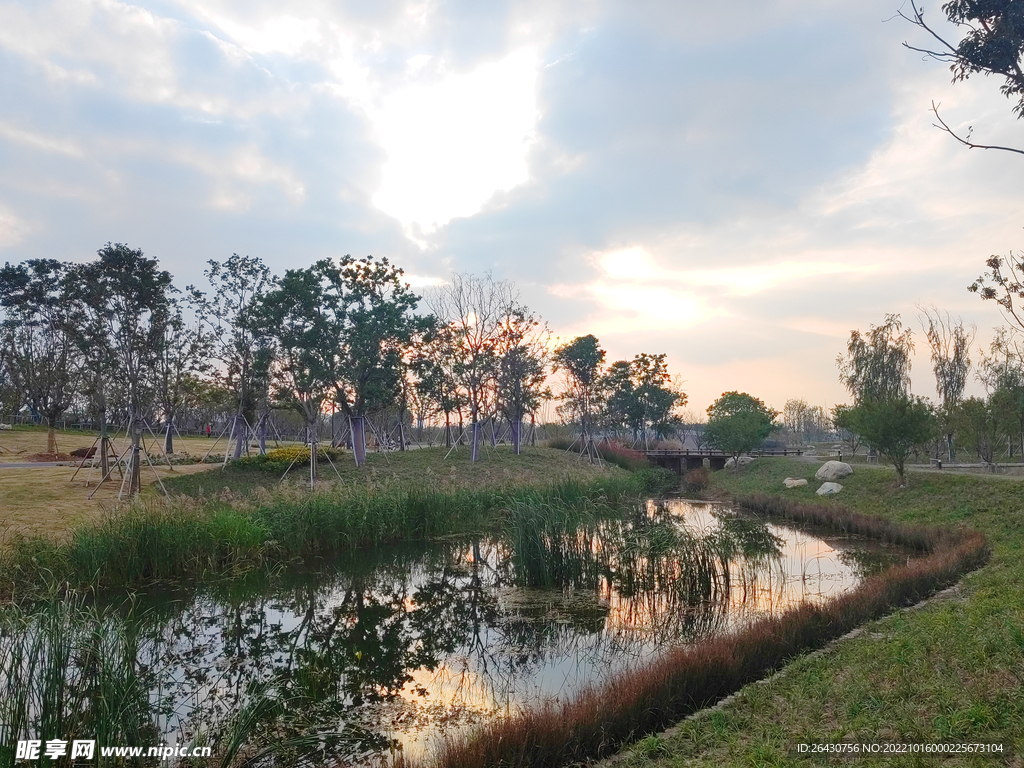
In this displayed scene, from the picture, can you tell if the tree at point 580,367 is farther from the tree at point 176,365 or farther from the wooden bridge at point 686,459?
the tree at point 176,365

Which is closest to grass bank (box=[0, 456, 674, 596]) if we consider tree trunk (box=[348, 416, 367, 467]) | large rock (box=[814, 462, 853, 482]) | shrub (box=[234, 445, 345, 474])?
shrub (box=[234, 445, 345, 474])

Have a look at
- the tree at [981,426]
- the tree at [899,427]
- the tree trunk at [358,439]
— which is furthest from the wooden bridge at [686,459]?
the tree trunk at [358,439]

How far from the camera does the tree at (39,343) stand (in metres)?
22.5

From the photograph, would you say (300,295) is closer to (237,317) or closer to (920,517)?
(237,317)

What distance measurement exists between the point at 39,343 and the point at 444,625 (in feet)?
140

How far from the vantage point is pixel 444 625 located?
8.16 m

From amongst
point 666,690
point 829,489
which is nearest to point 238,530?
point 666,690

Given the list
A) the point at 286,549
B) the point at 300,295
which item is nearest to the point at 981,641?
the point at 286,549

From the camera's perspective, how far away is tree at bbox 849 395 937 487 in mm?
18812

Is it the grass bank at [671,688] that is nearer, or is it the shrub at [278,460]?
the grass bank at [671,688]

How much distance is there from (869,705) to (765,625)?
2.23m

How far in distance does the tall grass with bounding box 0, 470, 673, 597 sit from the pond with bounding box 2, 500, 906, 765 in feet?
2.33

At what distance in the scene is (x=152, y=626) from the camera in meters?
7.59

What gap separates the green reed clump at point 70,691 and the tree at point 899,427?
21015 mm
